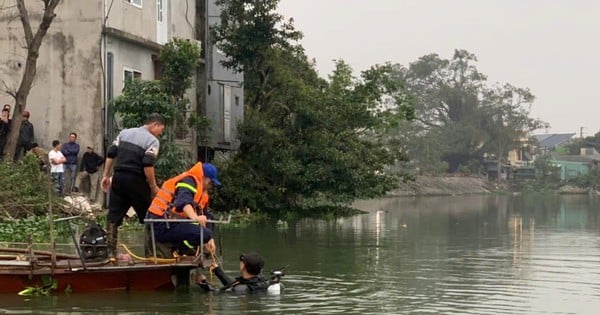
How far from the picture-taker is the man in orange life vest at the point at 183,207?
1328 centimetres

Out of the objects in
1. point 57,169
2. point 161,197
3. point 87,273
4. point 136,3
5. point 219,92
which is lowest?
point 87,273

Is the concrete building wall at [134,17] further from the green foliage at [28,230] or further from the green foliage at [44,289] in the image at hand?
the green foliage at [44,289]

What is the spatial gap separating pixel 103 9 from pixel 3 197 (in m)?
7.68

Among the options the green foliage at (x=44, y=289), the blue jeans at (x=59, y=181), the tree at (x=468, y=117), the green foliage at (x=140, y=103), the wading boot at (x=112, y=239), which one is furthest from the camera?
the tree at (x=468, y=117)

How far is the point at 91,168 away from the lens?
1073 inches

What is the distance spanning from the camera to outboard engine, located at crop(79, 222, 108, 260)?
43.3 feet

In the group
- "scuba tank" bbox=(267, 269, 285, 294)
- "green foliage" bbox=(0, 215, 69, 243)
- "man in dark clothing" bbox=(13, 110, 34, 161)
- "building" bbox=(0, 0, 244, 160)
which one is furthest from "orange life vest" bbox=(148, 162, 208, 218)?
"building" bbox=(0, 0, 244, 160)

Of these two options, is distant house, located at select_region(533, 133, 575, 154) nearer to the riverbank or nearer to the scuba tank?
A: the riverbank

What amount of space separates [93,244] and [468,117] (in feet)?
301

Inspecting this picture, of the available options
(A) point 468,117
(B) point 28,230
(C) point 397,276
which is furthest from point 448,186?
(C) point 397,276

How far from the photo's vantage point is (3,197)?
73.3 ft

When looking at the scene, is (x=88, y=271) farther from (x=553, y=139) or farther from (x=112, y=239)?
(x=553, y=139)

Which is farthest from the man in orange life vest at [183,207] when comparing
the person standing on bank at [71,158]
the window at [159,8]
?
the window at [159,8]

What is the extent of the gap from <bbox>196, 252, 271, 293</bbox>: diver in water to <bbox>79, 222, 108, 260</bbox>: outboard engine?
1.28 meters
